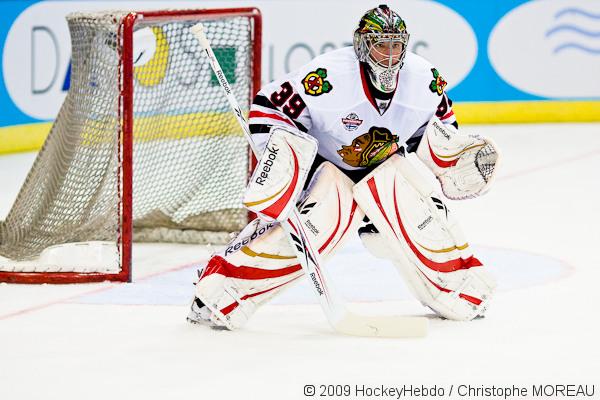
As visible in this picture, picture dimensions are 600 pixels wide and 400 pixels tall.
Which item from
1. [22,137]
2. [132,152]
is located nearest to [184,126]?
[132,152]

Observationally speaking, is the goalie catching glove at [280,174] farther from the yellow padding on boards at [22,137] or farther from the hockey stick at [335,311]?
the yellow padding on boards at [22,137]

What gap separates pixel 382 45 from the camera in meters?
3.51

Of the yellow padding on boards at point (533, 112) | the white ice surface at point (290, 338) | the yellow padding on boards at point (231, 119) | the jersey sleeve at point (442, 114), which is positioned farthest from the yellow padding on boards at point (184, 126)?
the yellow padding on boards at point (533, 112)

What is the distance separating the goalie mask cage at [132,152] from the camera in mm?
4305

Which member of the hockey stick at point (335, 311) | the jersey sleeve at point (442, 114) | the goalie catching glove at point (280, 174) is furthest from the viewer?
the jersey sleeve at point (442, 114)

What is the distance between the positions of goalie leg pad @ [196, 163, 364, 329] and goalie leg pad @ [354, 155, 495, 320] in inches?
3.5

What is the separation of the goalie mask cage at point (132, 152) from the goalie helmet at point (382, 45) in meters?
0.98

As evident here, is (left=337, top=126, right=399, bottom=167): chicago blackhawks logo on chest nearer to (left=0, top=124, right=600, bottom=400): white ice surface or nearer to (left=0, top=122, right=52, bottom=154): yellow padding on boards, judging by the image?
(left=0, top=124, right=600, bottom=400): white ice surface

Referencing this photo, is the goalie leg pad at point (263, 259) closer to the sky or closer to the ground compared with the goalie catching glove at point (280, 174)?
closer to the ground

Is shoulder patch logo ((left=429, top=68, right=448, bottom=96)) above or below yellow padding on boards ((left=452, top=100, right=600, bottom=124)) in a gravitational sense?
above

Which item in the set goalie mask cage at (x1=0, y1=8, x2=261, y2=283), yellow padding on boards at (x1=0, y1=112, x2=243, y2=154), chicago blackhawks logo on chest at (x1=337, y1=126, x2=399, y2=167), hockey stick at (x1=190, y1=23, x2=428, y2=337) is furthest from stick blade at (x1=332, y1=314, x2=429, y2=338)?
yellow padding on boards at (x1=0, y1=112, x2=243, y2=154)

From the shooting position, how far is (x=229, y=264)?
3635 millimetres

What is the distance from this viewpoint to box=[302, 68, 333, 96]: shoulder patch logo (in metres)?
3.56

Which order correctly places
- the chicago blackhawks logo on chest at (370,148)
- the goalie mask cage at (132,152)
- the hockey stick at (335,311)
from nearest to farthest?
the hockey stick at (335,311) → the chicago blackhawks logo on chest at (370,148) → the goalie mask cage at (132,152)
